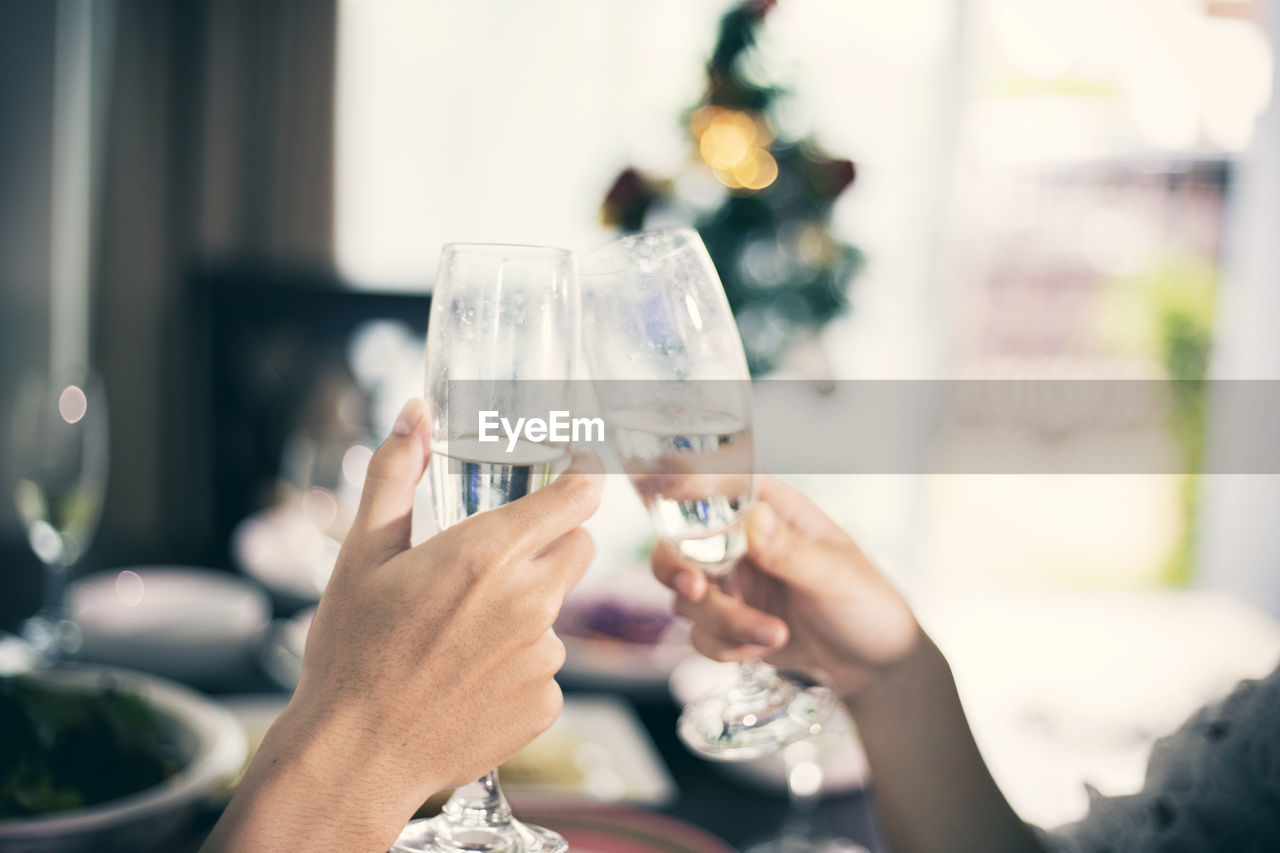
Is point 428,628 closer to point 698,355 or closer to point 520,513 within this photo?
point 520,513

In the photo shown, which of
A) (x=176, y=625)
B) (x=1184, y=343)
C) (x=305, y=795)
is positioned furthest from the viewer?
(x=1184, y=343)

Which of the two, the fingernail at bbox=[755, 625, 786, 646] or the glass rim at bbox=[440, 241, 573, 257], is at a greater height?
the glass rim at bbox=[440, 241, 573, 257]

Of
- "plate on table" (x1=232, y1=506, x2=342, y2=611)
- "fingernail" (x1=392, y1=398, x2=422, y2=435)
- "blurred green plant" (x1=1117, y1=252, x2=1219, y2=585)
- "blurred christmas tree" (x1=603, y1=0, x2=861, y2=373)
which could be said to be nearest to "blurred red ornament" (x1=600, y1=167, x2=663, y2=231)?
"blurred christmas tree" (x1=603, y1=0, x2=861, y2=373)

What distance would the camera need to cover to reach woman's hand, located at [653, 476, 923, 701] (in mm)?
756

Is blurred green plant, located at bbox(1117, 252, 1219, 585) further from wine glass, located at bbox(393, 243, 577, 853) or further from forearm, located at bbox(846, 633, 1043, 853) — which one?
wine glass, located at bbox(393, 243, 577, 853)

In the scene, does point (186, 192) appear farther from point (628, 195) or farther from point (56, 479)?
point (56, 479)

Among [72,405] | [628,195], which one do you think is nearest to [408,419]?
[72,405]

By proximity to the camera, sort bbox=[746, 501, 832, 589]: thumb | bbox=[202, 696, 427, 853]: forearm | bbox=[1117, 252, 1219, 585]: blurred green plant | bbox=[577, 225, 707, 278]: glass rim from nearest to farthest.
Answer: bbox=[202, 696, 427, 853]: forearm < bbox=[577, 225, 707, 278]: glass rim < bbox=[746, 501, 832, 589]: thumb < bbox=[1117, 252, 1219, 585]: blurred green plant

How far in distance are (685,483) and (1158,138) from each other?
422 centimetres

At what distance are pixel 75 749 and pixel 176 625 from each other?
503 mm

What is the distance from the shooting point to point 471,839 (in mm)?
564

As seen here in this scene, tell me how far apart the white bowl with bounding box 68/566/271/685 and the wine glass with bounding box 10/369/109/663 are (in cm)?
5

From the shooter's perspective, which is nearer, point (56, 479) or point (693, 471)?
point (693, 471)

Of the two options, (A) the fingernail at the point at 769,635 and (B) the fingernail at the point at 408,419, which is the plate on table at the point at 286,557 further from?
(B) the fingernail at the point at 408,419
